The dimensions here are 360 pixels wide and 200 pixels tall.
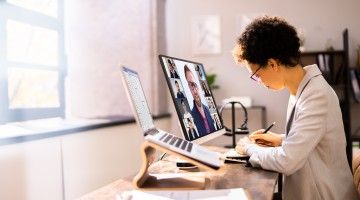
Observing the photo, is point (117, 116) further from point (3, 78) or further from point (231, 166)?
point (231, 166)

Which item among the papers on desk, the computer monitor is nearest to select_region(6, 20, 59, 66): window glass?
the computer monitor

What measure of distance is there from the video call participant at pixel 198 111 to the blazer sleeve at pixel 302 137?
282 mm

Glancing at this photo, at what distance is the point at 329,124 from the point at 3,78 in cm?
173

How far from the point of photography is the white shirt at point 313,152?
4.34 ft

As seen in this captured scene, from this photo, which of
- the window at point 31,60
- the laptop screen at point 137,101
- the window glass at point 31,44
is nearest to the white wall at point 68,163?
the window at point 31,60

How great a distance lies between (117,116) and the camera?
134 inches

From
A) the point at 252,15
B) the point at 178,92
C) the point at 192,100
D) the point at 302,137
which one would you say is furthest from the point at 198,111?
the point at 252,15

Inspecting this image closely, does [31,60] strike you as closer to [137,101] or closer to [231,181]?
[137,101]

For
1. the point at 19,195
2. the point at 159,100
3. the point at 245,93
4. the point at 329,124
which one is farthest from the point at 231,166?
the point at 245,93

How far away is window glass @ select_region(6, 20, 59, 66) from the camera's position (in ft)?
7.75

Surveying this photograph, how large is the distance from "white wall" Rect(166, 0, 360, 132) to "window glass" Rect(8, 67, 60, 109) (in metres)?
1.75

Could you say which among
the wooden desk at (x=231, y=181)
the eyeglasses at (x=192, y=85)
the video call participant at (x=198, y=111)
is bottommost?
the wooden desk at (x=231, y=181)

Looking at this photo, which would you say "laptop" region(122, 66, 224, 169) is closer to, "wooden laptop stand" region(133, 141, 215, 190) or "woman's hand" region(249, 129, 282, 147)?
"wooden laptop stand" region(133, 141, 215, 190)

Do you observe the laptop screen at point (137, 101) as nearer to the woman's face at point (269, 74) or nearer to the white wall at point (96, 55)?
the woman's face at point (269, 74)
